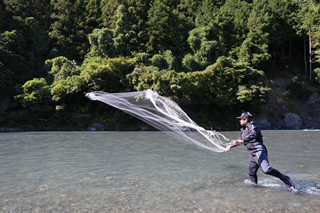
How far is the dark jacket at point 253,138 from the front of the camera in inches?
270

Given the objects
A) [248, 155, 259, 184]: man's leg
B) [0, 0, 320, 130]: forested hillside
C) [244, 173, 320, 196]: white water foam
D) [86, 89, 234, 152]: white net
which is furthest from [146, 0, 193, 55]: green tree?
[248, 155, 259, 184]: man's leg

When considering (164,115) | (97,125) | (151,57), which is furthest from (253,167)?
(151,57)

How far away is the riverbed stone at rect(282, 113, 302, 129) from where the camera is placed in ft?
128

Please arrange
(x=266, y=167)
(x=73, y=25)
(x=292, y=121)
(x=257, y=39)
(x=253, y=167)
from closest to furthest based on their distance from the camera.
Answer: (x=266, y=167) < (x=253, y=167) < (x=292, y=121) < (x=257, y=39) < (x=73, y=25)

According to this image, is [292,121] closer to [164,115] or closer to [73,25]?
[164,115]

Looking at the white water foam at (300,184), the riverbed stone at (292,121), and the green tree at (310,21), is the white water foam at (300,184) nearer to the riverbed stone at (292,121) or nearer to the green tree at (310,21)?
the riverbed stone at (292,121)

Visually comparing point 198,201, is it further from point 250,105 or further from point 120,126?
point 250,105

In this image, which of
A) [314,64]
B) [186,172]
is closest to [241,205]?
[186,172]

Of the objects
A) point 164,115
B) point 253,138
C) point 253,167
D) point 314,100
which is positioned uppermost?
point 314,100

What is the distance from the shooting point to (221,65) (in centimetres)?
4066

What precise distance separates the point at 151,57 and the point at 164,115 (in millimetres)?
40899

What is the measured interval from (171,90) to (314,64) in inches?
1312

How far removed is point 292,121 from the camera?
39312mm

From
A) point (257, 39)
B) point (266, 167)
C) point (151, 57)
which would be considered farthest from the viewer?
point (151, 57)
